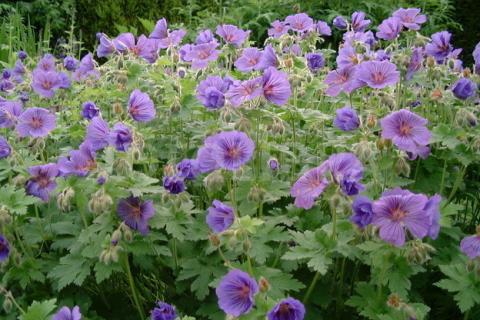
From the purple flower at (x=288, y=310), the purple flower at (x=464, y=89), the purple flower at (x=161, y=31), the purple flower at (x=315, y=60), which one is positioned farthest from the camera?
the purple flower at (x=161, y=31)

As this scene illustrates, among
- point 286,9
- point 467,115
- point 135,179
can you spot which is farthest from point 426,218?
point 286,9

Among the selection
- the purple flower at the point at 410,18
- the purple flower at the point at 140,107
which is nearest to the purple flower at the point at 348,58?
the purple flower at the point at 410,18

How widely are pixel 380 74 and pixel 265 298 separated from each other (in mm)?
834

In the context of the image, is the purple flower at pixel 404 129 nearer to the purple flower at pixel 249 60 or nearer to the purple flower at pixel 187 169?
the purple flower at pixel 187 169

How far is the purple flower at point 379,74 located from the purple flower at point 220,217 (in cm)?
64

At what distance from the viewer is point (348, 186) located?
5.28ft

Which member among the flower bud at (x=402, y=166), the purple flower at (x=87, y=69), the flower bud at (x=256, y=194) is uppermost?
the flower bud at (x=402, y=166)

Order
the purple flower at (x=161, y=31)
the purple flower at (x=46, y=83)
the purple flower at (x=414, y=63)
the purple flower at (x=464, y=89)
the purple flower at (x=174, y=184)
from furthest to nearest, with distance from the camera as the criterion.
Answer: the purple flower at (x=161, y=31), the purple flower at (x=46, y=83), the purple flower at (x=414, y=63), the purple flower at (x=464, y=89), the purple flower at (x=174, y=184)

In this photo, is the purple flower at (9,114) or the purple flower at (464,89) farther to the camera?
the purple flower at (9,114)

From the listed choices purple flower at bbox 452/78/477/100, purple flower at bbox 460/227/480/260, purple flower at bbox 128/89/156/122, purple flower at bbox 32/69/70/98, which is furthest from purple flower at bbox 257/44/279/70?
purple flower at bbox 460/227/480/260

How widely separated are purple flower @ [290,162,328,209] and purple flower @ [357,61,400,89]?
0.50 m

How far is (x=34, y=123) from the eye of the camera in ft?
7.28

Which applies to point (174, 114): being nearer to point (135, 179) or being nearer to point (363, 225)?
point (135, 179)

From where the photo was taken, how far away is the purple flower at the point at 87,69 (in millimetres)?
3139
